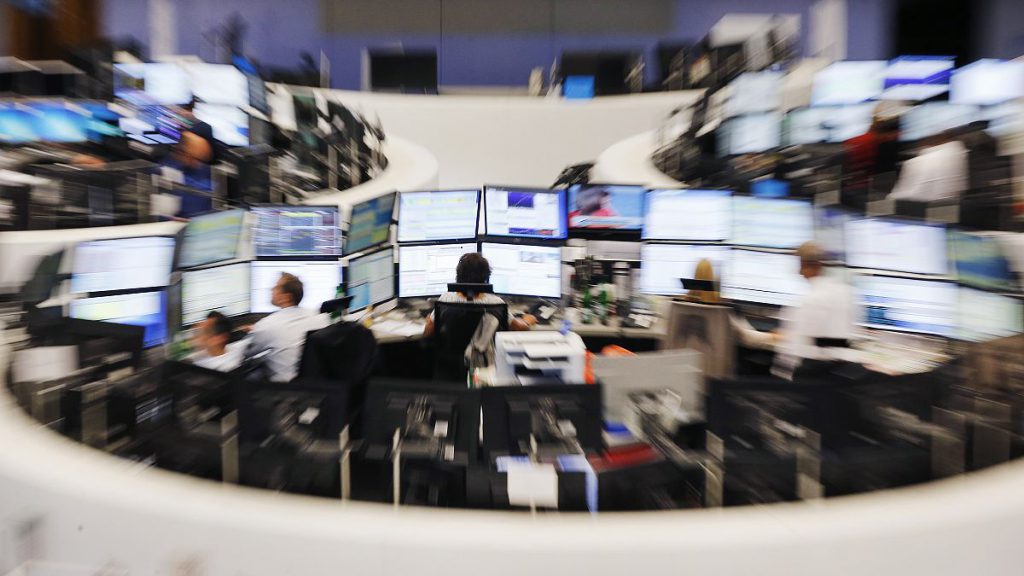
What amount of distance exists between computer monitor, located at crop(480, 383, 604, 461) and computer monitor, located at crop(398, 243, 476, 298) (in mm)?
2623

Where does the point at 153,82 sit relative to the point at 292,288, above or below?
above

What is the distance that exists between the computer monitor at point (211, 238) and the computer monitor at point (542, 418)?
6.66 feet

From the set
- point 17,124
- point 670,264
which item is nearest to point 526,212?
point 670,264

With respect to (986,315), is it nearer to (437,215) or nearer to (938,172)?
(938,172)

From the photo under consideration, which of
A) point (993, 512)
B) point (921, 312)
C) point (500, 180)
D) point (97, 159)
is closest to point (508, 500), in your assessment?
point (993, 512)

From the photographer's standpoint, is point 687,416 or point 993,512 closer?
point 993,512

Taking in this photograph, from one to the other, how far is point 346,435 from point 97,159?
5493mm

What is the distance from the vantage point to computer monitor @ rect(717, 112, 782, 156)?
19.4 feet

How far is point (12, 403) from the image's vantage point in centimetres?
237

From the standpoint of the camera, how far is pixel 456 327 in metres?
3.64

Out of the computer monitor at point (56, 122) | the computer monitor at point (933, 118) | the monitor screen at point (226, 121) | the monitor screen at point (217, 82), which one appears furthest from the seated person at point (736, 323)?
the computer monitor at point (56, 122)

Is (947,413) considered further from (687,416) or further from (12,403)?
(12,403)

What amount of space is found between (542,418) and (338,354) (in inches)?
51.2

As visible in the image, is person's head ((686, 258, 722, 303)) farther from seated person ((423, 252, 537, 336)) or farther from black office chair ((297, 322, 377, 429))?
black office chair ((297, 322, 377, 429))
